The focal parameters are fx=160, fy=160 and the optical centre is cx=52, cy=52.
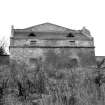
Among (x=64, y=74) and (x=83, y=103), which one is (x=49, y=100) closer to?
(x=83, y=103)

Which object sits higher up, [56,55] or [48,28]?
[48,28]

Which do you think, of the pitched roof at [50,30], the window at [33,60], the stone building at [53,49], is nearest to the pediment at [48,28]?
the pitched roof at [50,30]

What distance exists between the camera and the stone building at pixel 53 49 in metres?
20.5

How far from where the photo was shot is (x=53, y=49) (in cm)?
2111

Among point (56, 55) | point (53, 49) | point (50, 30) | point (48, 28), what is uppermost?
point (48, 28)

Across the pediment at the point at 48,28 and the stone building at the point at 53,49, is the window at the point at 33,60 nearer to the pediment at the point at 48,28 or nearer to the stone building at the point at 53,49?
the stone building at the point at 53,49

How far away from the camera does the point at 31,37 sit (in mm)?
21484

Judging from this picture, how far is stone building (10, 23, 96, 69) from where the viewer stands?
67.2ft

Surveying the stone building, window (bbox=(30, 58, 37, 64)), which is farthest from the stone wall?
window (bbox=(30, 58, 37, 64))

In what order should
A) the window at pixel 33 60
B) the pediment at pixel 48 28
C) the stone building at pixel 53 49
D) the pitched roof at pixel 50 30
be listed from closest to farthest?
the window at pixel 33 60, the stone building at pixel 53 49, the pitched roof at pixel 50 30, the pediment at pixel 48 28

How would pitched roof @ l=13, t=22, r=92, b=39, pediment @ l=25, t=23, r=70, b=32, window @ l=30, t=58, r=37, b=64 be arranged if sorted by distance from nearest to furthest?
window @ l=30, t=58, r=37, b=64 → pitched roof @ l=13, t=22, r=92, b=39 → pediment @ l=25, t=23, r=70, b=32

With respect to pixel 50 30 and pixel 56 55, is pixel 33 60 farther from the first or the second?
pixel 50 30

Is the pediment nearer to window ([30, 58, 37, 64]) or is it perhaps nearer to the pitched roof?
the pitched roof

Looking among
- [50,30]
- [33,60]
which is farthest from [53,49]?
[50,30]
